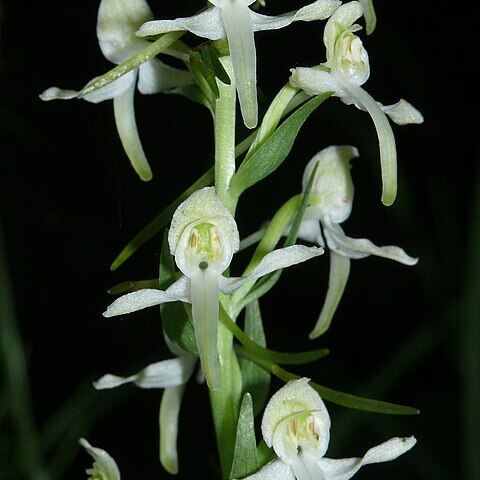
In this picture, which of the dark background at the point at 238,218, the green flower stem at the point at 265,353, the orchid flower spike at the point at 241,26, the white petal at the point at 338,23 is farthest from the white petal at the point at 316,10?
the dark background at the point at 238,218

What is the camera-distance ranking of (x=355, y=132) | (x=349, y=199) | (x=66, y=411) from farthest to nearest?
1. (x=355, y=132)
2. (x=66, y=411)
3. (x=349, y=199)

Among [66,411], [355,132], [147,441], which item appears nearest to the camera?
[66,411]

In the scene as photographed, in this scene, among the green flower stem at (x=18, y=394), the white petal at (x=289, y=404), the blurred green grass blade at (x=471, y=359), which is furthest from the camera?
the blurred green grass blade at (x=471, y=359)

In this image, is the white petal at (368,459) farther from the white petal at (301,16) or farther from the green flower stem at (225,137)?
the white petal at (301,16)

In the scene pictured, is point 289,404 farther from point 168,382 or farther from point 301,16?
point 301,16

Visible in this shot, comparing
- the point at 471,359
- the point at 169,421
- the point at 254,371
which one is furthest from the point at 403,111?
the point at 471,359

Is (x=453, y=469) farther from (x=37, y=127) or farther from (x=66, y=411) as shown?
(x=37, y=127)

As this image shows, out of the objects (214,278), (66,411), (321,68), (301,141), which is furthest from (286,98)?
(301,141)

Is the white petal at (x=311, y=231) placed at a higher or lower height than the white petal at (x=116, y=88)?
lower
